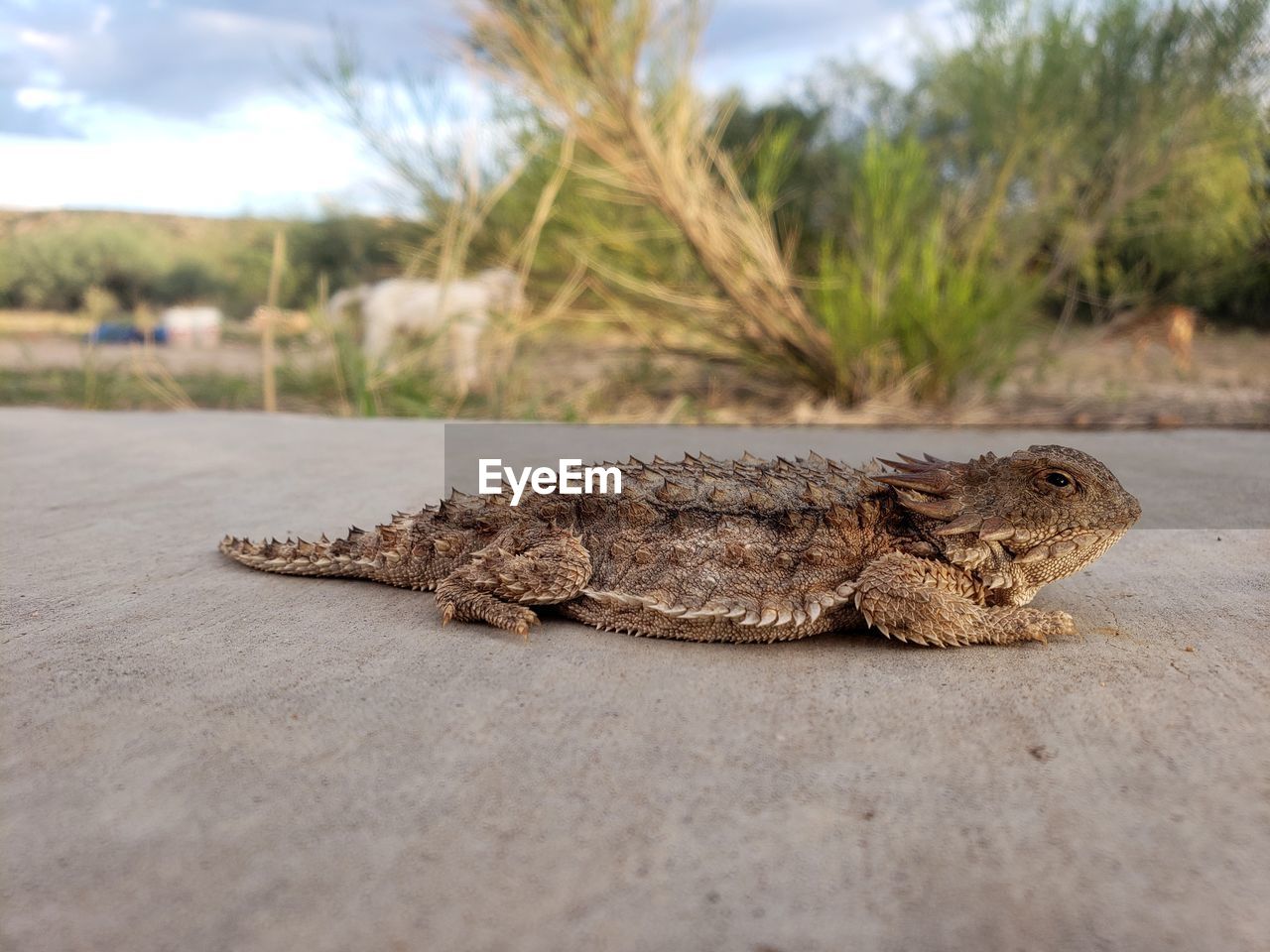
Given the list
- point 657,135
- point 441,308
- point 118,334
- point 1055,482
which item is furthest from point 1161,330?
point 118,334

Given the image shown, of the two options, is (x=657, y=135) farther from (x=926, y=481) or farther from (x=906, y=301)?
(x=926, y=481)

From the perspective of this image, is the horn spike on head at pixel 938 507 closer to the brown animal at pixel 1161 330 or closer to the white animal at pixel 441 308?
the white animal at pixel 441 308

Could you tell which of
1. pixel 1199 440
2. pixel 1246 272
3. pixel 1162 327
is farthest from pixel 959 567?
pixel 1246 272

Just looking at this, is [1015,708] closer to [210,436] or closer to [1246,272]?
[210,436]

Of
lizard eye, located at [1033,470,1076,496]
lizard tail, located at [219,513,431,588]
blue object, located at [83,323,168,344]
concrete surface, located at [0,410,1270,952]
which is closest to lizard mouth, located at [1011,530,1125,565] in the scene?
lizard eye, located at [1033,470,1076,496]

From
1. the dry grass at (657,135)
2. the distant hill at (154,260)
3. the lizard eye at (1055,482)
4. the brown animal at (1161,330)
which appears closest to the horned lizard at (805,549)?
the lizard eye at (1055,482)

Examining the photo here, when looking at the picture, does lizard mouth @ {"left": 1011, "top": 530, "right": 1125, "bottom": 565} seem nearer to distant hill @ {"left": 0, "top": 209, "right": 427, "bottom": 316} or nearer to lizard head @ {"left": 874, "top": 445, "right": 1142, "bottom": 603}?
lizard head @ {"left": 874, "top": 445, "right": 1142, "bottom": 603}
